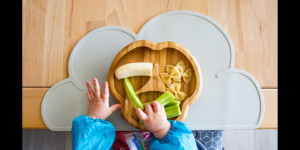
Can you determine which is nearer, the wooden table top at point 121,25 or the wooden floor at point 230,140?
the wooden table top at point 121,25

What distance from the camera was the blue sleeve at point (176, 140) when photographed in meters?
0.62

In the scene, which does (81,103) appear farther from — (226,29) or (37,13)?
(226,29)

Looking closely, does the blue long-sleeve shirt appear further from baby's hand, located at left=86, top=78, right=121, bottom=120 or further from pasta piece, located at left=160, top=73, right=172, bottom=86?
pasta piece, located at left=160, top=73, right=172, bottom=86

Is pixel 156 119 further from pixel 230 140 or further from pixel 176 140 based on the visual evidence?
pixel 230 140

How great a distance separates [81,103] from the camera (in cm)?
78

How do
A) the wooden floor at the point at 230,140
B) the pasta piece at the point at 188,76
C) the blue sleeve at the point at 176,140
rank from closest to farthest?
the blue sleeve at the point at 176,140, the pasta piece at the point at 188,76, the wooden floor at the point at 230,140

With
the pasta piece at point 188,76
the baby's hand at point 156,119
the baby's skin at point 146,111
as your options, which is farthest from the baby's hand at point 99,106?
the pasta piece at point 188,76

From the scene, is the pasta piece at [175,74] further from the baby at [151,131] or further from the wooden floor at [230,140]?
the wooden floor at [230,140]

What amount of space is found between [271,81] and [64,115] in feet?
2.73

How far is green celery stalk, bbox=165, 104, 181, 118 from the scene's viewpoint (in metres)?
0.69

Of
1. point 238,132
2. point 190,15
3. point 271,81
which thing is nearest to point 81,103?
point 190,15

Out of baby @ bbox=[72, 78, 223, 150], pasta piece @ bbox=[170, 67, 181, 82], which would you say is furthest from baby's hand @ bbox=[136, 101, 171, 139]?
pasta piece @ bbox=[170, 67, 181, 82]

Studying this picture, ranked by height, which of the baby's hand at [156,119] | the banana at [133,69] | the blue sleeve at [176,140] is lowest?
the blue sleeve at [176,140]

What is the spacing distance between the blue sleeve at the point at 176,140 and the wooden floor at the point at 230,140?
0.61m
